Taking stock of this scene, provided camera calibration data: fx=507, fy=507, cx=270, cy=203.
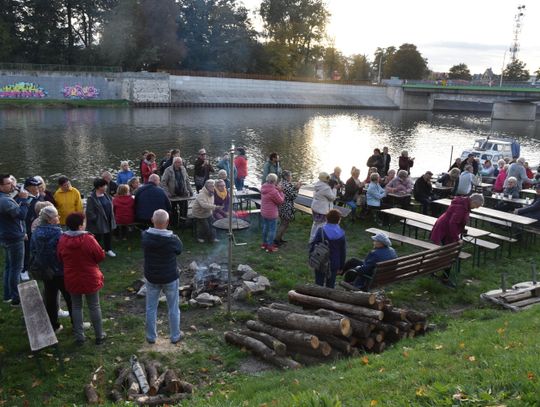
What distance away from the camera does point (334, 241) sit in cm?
864

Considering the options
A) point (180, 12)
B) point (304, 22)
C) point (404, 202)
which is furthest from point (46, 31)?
point (404, 202)

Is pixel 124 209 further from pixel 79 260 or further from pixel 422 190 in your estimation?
pixel 422 190

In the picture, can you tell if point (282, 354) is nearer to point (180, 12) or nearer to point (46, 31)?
point (46, 31)

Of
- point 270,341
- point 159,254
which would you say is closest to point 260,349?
point 270,341

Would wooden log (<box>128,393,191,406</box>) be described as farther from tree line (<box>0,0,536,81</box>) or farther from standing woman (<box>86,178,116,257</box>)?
tree line (<box>0,0,536,81</box>)

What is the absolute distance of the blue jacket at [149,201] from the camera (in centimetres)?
1155

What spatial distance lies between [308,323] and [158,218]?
8.24 ft

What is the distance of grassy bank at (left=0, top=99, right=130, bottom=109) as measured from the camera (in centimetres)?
5582

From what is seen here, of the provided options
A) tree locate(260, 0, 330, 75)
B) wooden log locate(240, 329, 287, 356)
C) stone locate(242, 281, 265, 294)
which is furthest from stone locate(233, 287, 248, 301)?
tree locate(260, 0, 330, 75)

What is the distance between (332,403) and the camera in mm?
4672

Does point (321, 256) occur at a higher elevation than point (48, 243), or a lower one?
lower

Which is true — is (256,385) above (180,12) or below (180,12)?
below

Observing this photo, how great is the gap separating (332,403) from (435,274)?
660cm

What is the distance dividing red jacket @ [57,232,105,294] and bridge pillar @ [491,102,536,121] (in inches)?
3259
